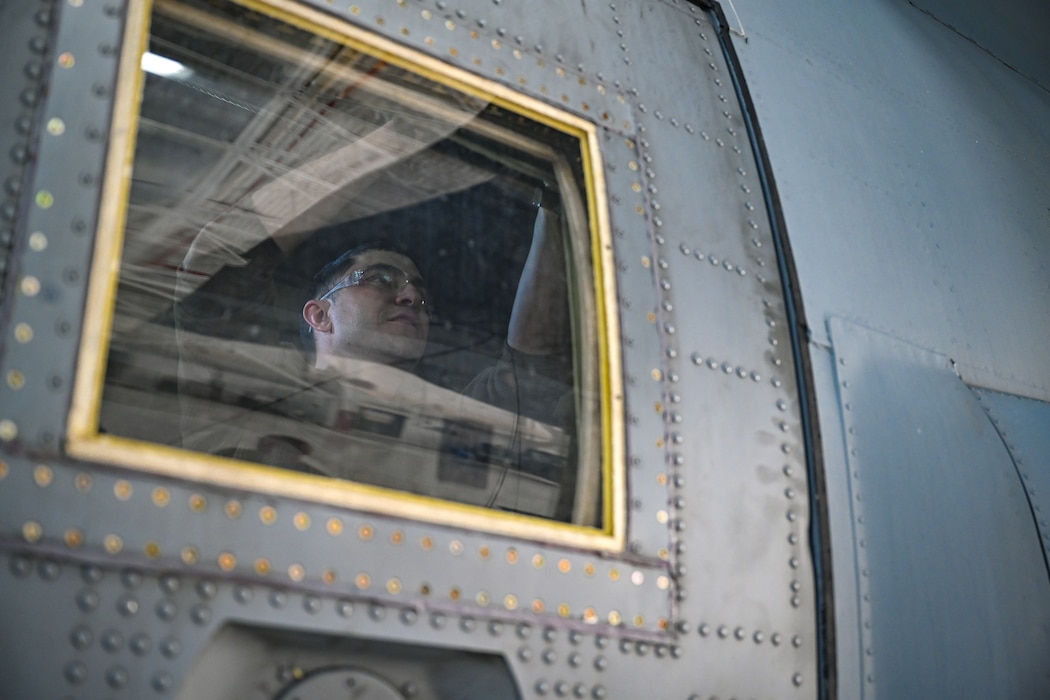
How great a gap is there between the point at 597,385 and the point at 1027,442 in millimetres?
1410

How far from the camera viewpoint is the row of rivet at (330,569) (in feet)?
3.84

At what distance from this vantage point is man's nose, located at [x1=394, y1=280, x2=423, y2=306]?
2.14 m

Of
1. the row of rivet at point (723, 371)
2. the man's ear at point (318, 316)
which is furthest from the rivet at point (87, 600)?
the man's ear at point (318, 316)

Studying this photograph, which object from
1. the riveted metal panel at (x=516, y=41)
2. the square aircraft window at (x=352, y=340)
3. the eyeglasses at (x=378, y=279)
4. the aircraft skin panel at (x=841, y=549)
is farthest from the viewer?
the eyeglasses at (x=378, y=279)

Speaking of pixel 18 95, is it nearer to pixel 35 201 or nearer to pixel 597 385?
pixel 35 201

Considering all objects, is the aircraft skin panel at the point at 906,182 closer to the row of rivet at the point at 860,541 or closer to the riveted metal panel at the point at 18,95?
the row of rivet at the point at 860,541

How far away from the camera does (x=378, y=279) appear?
248 centimetres

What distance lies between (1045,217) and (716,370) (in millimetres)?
1856

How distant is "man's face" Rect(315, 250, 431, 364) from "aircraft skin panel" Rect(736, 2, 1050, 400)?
866 millimetres

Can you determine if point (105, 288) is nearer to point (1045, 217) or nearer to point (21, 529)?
point (21, 529)

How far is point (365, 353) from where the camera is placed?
1.93 meters

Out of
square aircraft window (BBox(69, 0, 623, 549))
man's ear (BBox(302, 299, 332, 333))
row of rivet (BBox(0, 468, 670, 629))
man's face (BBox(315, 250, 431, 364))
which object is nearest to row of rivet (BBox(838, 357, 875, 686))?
row of rivet (BBox(0, 468, 670, 629))

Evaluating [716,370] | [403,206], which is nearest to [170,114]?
[403,206]

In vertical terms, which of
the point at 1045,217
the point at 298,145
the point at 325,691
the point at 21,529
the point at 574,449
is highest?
the point at 1045,217
